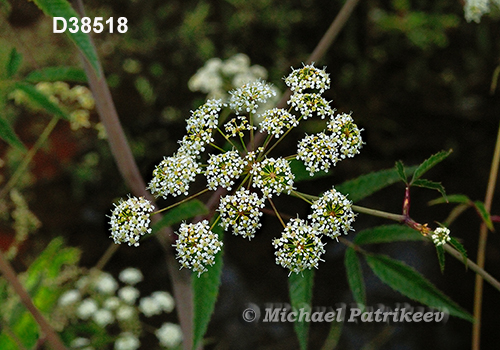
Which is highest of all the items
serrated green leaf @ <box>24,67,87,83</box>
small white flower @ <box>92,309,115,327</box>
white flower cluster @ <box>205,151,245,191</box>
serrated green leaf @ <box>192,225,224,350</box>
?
serrated green leaf @ <box>24,67,87,83</box>

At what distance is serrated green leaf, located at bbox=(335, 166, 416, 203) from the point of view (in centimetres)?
157

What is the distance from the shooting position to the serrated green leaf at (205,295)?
1.29 m

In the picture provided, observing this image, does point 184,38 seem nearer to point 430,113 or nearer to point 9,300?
point 430,113

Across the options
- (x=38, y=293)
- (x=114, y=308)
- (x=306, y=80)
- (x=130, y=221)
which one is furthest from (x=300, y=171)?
(x=38, y=293)

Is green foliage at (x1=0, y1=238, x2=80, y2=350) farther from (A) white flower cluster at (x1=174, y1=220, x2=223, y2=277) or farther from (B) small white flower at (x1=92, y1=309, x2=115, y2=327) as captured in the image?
(A) white flower cluster at (x1=174, y1=220, x2=223, y2=277)

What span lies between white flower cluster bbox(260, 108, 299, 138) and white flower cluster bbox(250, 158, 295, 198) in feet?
0.30

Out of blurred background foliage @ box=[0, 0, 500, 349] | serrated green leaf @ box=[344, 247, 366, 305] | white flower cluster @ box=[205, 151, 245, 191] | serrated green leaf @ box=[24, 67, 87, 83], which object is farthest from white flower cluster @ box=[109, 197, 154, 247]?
blurred background foliage @ box=[0, 0, 500, 349]

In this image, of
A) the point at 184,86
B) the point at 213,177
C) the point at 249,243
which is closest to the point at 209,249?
the point at 213,177

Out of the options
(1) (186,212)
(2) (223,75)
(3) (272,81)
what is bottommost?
(1) (186,212)

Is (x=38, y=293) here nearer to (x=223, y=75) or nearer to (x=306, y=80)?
(x=223, y=75)

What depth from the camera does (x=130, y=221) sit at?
3.87ft

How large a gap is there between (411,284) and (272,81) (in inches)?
115

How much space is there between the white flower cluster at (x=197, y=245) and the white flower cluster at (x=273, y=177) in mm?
149

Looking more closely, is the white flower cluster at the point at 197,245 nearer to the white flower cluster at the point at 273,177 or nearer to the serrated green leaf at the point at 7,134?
the white flower cluster at the point at 273,177
